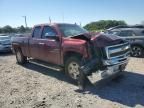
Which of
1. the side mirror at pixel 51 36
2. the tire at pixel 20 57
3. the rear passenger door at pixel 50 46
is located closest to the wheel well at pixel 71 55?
the rear passenger door at pixel 50 46

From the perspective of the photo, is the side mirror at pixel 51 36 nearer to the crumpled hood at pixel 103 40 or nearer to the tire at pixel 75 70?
the tire at pixel 75 70

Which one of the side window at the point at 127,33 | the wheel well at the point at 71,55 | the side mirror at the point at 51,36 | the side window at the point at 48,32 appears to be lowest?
the wheel well at the point at 71,55

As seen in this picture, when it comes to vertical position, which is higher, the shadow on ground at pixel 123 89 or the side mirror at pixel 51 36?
the side mirror at pixel 51 36

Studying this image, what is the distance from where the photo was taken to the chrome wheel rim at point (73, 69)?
7.05 m

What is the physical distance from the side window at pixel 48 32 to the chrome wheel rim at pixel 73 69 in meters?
1.37

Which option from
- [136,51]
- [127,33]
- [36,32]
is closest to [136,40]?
[136,51]

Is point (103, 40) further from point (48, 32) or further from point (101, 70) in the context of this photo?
point (48, 32)

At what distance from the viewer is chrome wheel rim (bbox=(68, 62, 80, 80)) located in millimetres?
7052

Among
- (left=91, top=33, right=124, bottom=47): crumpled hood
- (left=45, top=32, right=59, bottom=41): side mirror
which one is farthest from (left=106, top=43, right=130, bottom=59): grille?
(left=45, top=32, right=59, bottom=41): side mirror

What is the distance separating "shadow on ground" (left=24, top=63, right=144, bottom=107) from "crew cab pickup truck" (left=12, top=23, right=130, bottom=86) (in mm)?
416

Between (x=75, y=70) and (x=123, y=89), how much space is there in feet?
5.15

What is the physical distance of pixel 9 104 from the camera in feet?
18.9

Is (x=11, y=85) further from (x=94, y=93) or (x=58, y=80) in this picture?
(x=94, y=93)

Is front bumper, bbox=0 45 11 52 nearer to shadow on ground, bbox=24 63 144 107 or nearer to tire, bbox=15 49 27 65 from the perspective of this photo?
tire, bbox=15 49 27 65
